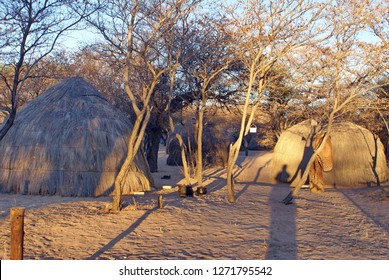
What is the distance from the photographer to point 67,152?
11.6m

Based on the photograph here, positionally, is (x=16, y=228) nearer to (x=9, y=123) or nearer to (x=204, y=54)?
(x=9, y=123)

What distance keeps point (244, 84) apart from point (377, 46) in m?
5.04

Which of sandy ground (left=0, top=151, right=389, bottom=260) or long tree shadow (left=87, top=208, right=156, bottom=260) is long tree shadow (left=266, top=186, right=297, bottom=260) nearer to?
sandy ground (left=0, top=151, right=389, bottom=260)

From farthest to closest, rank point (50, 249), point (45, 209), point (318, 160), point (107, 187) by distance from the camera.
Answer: point (318, 160) → point (107, 187) → point (45, 209) → point (50, 249)

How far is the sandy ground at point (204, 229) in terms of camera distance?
5.74 m

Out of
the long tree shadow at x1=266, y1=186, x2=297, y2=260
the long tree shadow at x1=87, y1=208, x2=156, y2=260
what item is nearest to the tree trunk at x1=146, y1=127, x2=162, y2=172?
the long tree shadow at x1=266, y1=186, x2=297, y2=260

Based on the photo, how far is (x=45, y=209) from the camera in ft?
28.0

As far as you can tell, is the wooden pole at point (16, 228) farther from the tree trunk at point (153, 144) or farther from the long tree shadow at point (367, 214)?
the tree trunk at point (153, 144)

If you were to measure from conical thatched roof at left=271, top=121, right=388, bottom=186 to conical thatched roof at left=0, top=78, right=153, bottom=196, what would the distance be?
18.3 feet

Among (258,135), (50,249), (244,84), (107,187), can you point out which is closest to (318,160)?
(244,84)

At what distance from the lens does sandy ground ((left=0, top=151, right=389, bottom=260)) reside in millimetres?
5738

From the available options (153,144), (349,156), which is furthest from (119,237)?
(153,144)

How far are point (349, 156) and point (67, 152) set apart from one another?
29.4 ft

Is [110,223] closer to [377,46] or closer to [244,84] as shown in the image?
[377,46]
